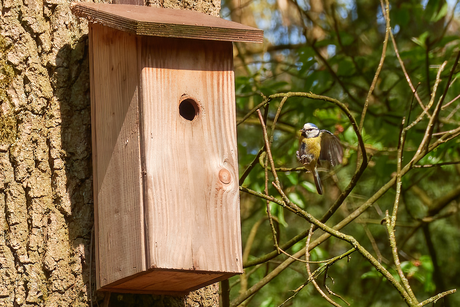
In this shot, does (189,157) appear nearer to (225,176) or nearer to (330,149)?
(225,176)

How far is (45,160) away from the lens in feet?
7.43

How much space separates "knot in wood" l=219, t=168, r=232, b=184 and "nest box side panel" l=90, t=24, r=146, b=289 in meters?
0.28

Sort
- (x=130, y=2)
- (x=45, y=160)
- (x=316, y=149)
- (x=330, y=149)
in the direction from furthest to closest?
(x=316, y=149)
(x=330, y=149)
(x=130, y=2)
(x=45, y=160)

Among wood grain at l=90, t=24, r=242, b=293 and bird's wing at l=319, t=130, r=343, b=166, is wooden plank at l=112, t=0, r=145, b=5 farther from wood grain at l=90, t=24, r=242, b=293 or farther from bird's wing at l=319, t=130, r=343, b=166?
bird's wing at l=319, t=130, r=343, b=166

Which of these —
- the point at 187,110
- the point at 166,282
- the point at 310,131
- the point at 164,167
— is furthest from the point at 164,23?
the point at 310,131

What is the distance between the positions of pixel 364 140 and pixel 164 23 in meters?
2.58

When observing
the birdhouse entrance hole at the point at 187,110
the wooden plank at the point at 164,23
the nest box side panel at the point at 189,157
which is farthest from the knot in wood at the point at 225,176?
the wooden plank at the point at 164,23

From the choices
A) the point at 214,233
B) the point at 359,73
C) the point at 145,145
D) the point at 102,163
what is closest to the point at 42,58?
the point at 102,163

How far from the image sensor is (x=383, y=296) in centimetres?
549

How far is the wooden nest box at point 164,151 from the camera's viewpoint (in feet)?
6.50

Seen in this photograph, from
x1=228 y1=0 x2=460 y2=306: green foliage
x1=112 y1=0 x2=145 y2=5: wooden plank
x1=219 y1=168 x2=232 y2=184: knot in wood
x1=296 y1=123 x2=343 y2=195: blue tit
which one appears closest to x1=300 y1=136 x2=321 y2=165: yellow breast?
x1=296 y1=123 x2=343 y2=195: blue tit

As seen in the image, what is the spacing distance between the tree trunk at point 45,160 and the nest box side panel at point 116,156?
78mm

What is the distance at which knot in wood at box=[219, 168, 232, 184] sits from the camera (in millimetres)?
2100

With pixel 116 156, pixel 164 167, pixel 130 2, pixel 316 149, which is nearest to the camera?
pixel 164 167
